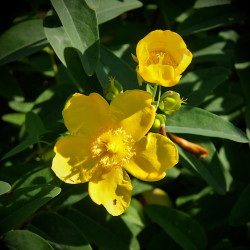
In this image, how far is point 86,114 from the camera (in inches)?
57.4

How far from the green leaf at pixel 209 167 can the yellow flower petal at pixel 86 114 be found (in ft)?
1.59

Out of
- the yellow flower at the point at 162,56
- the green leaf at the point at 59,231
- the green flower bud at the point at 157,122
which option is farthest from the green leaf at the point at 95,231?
the yellow flower at the point at 162,56

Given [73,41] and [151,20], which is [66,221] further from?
[151,20]

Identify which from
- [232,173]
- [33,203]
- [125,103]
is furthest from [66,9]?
[232,173]

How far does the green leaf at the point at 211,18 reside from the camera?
6.46 ft

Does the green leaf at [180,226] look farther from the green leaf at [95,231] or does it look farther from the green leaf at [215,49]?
the green leaf at [215,49]

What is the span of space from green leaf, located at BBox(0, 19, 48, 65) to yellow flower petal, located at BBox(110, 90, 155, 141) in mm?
654

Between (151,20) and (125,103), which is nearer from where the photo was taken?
(125,103)

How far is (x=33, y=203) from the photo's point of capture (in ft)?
4.33

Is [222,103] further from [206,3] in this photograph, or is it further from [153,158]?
[153,158]

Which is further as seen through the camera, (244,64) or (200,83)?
(244,64)

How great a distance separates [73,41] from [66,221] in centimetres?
92

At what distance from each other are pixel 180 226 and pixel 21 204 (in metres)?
1.04

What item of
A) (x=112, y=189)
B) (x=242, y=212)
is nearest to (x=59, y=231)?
(x=112, y=189)
